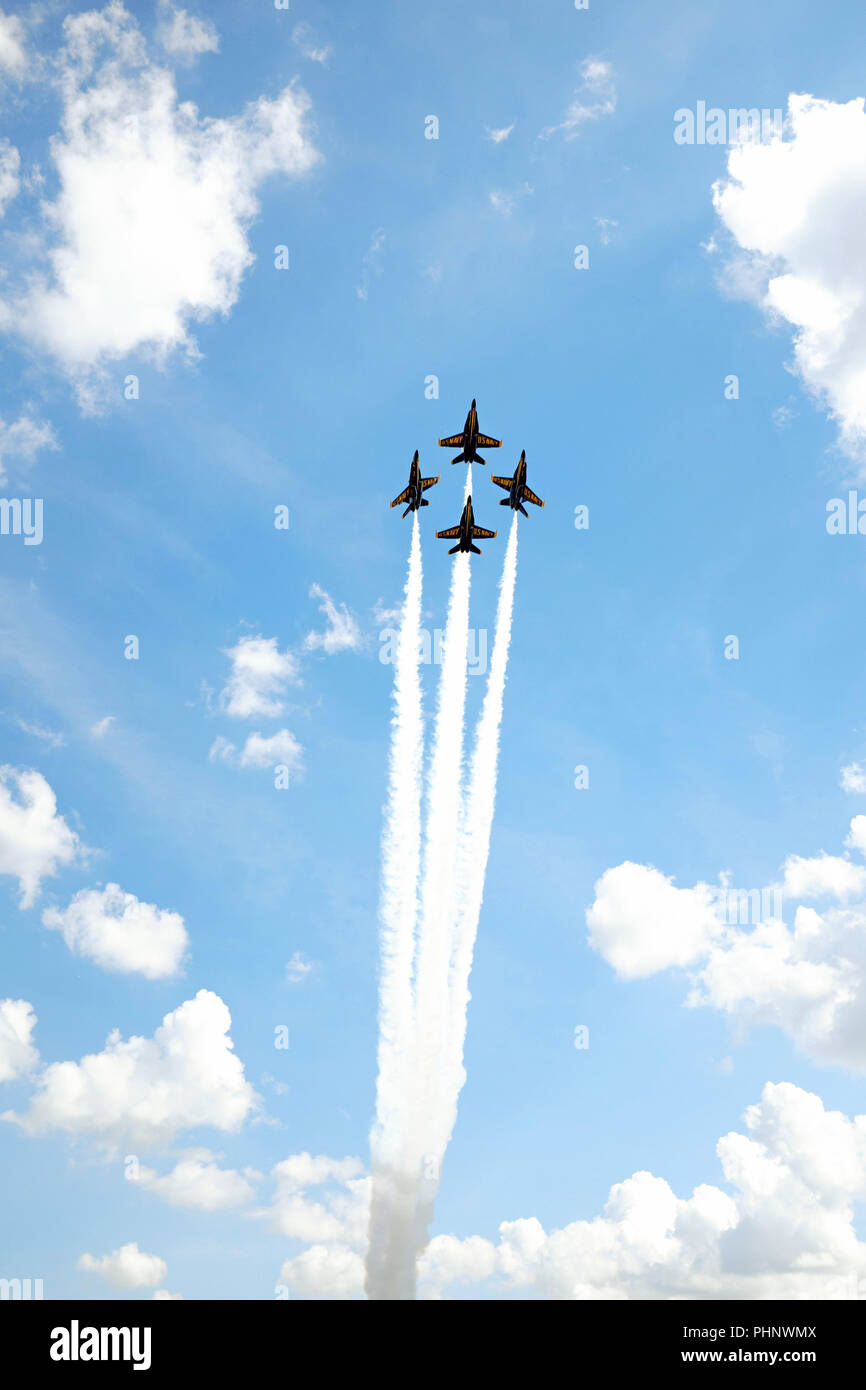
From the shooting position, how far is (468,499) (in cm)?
13925

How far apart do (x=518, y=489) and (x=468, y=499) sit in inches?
337

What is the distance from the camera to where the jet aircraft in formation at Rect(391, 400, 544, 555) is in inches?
5448

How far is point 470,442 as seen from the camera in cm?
13838

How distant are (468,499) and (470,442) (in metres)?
8.50

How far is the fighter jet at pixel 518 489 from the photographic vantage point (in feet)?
463

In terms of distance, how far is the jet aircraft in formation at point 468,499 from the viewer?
13838cm

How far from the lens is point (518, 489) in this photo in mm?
141875

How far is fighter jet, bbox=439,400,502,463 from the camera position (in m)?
137

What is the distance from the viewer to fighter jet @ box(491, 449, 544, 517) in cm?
14100

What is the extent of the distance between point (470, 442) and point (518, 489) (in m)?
10.5
